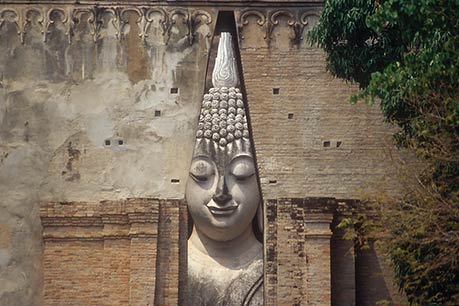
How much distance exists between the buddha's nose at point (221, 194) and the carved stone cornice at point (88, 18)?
76.0 inches

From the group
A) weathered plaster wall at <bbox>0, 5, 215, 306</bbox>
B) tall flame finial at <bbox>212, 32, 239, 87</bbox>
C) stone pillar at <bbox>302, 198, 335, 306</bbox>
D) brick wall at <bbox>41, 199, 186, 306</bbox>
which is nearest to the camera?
stone pillar at <bbox>302, 198, 335, 306</bbox>

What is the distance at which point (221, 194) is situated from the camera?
21078 millimetres

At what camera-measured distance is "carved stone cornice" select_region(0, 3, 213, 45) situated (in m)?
21.5

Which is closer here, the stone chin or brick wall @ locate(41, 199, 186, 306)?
brick wall @ locate(41, 199, 186, 306)

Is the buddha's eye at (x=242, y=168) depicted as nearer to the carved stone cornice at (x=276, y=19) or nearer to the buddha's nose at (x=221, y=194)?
the buddha's nose at (x=221, y=194)

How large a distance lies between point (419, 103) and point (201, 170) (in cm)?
491

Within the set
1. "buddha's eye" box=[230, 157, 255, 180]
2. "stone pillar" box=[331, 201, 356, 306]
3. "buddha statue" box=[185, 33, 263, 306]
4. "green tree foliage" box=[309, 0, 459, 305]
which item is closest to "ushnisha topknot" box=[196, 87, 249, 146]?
"buddha statue" box=[185, 33, 263, 306]

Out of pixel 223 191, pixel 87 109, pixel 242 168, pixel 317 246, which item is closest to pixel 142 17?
pixel 87 109

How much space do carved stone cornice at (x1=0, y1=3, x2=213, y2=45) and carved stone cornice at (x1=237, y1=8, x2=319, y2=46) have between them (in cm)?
52

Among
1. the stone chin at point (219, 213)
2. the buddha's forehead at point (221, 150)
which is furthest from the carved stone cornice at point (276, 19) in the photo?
the stone chin at point (219, 213)

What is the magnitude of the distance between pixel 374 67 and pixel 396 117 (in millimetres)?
636

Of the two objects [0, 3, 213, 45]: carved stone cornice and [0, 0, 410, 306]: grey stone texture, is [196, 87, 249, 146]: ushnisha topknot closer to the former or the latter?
[0, 0, 410, 306]: grey stone texture

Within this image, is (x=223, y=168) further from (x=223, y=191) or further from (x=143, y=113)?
(x=143, y=113)

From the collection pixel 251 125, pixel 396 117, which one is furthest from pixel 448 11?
pixel 251 125
